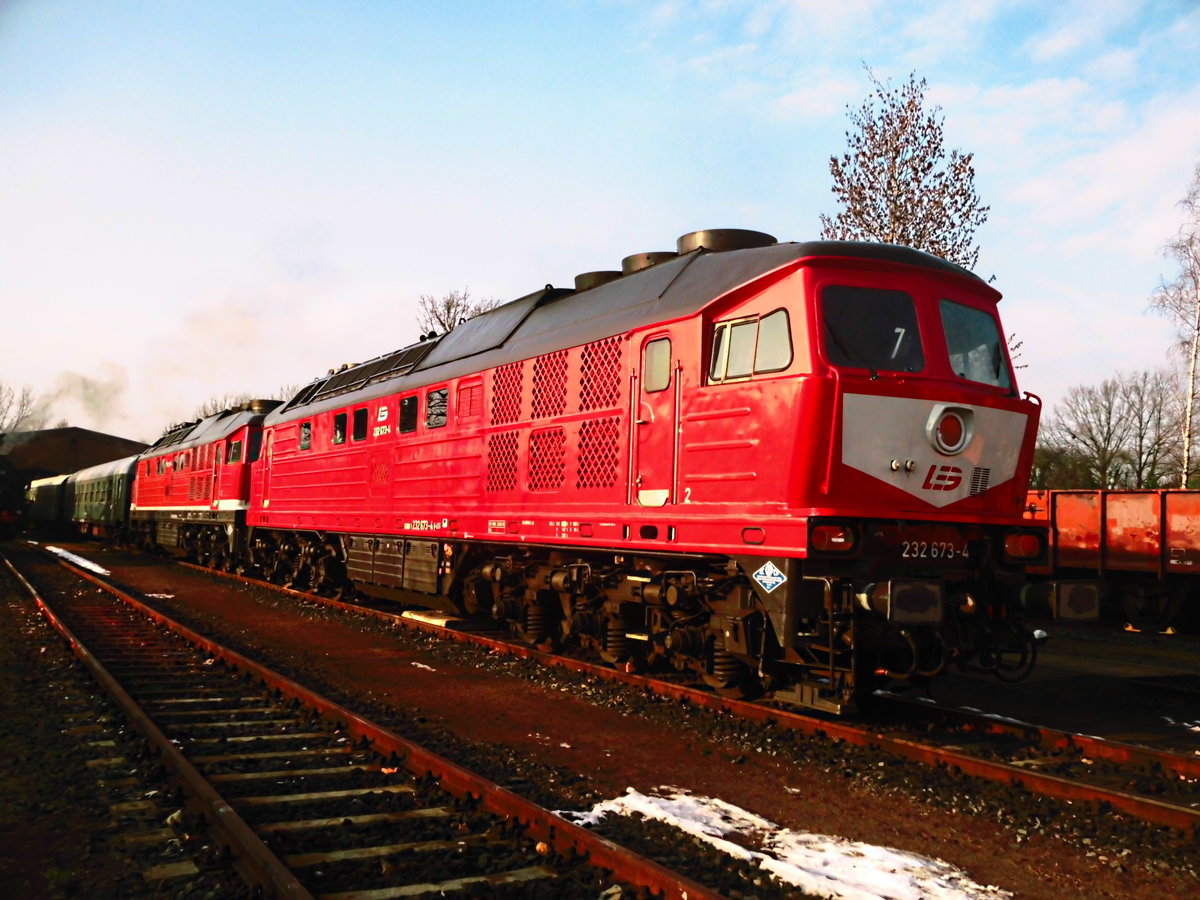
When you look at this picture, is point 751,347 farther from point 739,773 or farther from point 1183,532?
point 1183,532

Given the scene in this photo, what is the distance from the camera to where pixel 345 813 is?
5.19 metres

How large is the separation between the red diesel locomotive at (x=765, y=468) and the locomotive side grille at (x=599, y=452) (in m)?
0.03

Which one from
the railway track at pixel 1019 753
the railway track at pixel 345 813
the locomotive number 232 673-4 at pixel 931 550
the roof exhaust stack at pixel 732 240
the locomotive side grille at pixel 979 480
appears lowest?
the railway track at pixel 345 813

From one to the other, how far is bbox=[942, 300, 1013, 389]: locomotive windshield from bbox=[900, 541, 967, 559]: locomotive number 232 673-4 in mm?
1350

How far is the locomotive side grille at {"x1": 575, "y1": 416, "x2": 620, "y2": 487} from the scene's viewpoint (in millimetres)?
8656

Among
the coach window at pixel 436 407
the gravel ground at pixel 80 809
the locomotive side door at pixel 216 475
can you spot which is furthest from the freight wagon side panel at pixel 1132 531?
the locomotive side door at pixel 216 475

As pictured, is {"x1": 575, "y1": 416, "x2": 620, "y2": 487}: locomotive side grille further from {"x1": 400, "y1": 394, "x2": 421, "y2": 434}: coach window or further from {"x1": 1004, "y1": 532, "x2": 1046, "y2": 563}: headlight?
{"x1": 400, "y1": 394, "x2": 421, "y2": 434}: coach window

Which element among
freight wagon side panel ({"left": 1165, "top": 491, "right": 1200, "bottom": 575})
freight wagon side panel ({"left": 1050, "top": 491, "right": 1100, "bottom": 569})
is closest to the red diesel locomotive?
freight wagon side panel ({"left": 1165, "top": 491, "right": 1200, "bottom": 575})

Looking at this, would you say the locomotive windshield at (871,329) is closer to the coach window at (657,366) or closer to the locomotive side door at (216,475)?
the coach window at (657,366)

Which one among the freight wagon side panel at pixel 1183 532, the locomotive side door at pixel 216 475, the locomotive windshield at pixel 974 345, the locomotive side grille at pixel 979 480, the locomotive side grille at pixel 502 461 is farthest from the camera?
the locomotive side door at pixel 216 475

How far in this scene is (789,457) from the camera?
6.75 metres

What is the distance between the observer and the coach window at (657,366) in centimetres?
806

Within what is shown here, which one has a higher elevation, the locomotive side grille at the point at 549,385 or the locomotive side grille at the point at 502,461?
the locomotive side grille at the point at 549,385

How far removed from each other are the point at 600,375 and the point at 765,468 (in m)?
2.47
